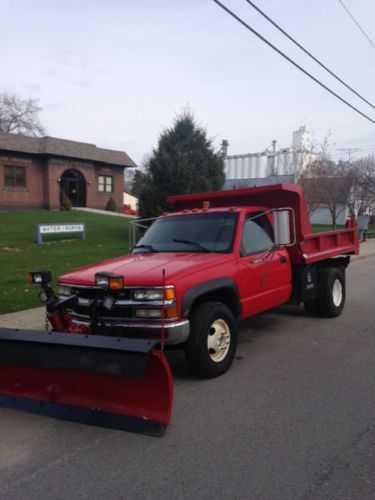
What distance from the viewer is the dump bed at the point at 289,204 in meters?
6.64

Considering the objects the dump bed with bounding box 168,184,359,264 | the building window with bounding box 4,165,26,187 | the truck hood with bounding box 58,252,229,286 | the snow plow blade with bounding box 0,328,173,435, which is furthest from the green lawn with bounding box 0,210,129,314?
the building window with bounding box 4,165,26,187

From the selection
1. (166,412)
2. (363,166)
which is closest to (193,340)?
(166,412)

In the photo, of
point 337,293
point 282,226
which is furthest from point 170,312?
point 337,293

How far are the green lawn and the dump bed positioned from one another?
3.75 m

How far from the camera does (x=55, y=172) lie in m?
31.4

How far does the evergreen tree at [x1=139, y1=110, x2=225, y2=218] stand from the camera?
16969mm

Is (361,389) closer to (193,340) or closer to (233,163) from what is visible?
(193,340)

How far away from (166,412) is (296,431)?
1084mm

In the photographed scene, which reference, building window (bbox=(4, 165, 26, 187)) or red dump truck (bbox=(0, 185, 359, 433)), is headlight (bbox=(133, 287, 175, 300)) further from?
building window (bbox=(4, 165, 26, 187))

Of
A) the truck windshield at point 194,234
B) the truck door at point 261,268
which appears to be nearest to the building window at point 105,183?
the truck windshield at point 194,234

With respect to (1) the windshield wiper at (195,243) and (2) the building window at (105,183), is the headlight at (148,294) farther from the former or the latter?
(2) the building window at (105,183)

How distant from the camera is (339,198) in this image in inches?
1092

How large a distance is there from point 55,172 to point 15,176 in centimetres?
281

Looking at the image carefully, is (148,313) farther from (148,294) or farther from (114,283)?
(114,283)
